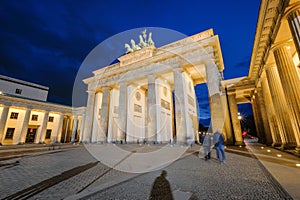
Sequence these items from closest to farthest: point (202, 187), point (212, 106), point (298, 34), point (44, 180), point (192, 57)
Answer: point (202, 187)
point (44, 180)
point (298, 34)
point (212, 106)
point (192, 57)

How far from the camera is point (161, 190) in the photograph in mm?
2840

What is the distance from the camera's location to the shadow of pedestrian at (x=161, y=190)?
250cm

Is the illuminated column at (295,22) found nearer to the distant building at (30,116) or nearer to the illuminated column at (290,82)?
the illuminated column at (290,82)

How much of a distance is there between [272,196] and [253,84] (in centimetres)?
1589

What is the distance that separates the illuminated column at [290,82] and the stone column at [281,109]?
3.47ft

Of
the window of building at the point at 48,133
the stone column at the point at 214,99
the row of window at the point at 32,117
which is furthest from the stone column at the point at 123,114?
the row of window at the point at 32,117

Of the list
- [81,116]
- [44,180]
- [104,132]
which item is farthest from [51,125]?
[44,180]

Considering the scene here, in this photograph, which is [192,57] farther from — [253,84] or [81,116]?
[81,116]

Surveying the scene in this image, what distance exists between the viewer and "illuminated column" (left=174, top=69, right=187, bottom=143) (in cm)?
1302

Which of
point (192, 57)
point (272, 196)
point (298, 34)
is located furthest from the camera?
point (192, 57)

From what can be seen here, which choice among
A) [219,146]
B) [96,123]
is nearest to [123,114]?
[96,123]

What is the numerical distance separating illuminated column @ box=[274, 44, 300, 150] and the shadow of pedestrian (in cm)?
757

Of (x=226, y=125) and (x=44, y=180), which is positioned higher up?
(x=226, y=125)

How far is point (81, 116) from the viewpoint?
31500 mm
